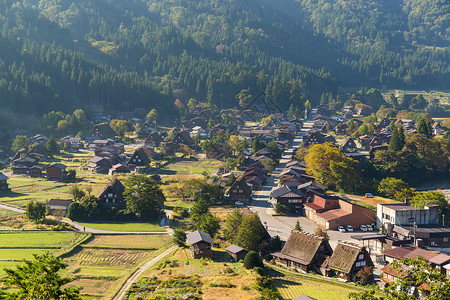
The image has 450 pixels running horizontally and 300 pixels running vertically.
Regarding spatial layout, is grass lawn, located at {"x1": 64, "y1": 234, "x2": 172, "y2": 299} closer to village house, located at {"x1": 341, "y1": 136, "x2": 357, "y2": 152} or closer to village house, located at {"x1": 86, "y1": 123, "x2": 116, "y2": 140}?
village house, located at {"x1": 341, "y1": 136, "x2": 357, "y2": 152}

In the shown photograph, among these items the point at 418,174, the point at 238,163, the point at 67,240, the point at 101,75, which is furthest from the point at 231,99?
the point at 67,240

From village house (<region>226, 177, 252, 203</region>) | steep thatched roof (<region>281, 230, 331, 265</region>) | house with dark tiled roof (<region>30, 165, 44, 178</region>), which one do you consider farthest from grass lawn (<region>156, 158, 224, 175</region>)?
steep thatched roof (<region>281, 230, 331, 265</region>)

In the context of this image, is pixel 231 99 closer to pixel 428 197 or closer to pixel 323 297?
pixel 428 197

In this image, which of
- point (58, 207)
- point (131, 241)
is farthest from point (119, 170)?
point (131, 241)

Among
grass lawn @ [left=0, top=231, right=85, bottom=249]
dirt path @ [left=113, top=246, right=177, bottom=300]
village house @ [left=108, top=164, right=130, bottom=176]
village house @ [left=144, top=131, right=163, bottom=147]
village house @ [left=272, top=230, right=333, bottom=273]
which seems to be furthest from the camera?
village house @ [left=144, top=131, right=163, bottom=147]

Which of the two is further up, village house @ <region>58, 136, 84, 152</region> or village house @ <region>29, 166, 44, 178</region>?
village house @ <region>29, 166, 44, 178</region>

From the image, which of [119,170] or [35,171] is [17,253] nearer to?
[35,171]

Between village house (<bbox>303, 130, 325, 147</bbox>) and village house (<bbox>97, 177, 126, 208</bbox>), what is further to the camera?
village house (<bbox>303, 130, 325, 147</bbox>)
